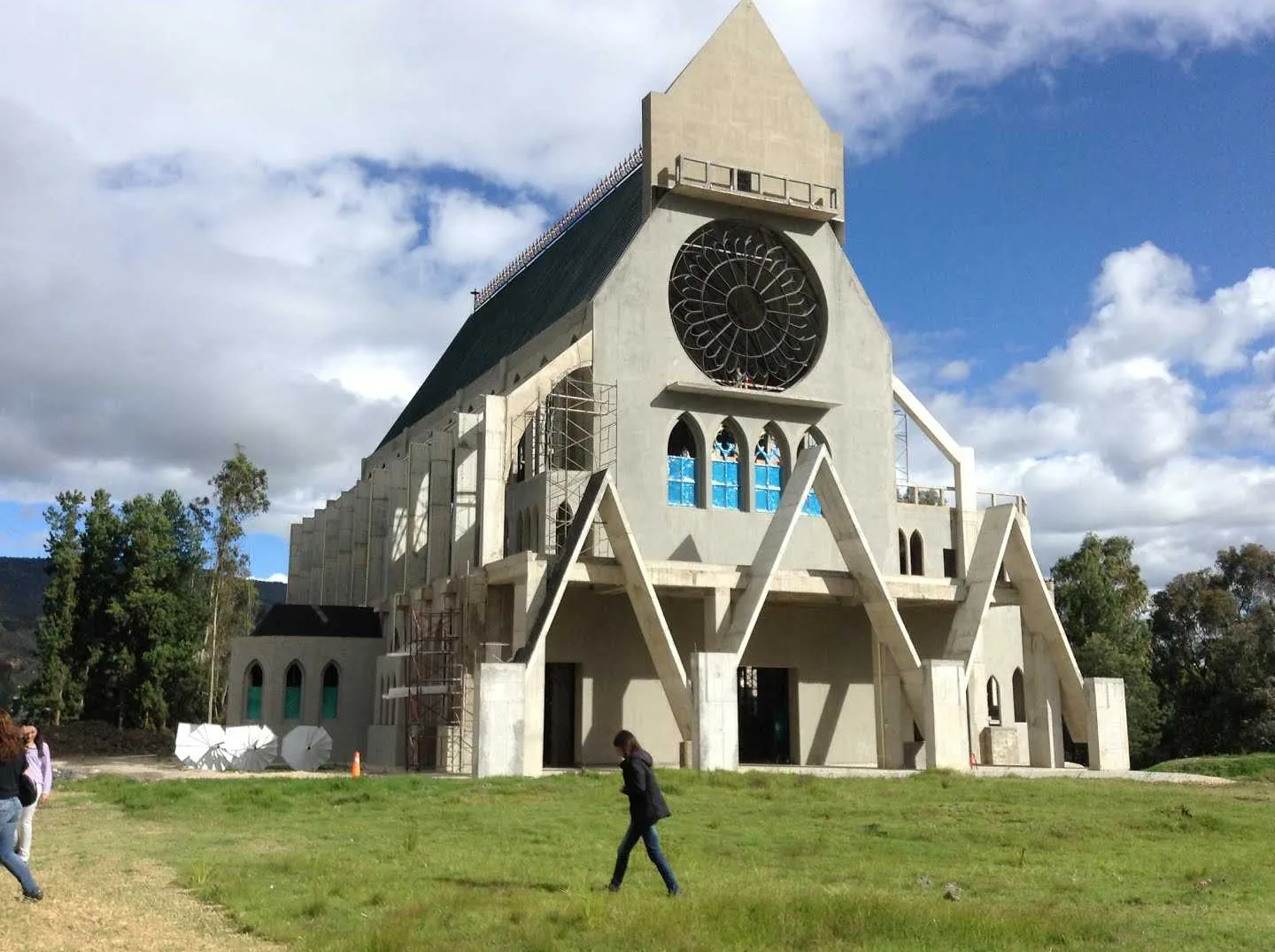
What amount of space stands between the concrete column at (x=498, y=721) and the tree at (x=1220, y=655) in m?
43.2

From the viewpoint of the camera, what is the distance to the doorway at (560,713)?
36312mm

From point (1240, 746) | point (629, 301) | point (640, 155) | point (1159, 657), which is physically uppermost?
point (640, 155)

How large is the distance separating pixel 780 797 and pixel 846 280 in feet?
71.6

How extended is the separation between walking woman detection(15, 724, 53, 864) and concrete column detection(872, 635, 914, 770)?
929 inches

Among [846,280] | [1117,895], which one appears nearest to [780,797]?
[1117,895]

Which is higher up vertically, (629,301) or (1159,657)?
(629,301)

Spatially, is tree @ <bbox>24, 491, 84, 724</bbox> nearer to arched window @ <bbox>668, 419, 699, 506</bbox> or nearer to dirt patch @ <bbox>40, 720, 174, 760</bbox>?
dirt patch @ <bbox>40, 720, 174, 760</bbox>

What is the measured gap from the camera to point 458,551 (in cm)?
3534

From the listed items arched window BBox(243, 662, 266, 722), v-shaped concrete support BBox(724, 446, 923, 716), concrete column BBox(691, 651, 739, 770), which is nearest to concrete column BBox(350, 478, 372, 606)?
arched window BBox(243, 662, 266, 722)

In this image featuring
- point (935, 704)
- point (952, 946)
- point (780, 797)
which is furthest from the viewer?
point (935, 704)

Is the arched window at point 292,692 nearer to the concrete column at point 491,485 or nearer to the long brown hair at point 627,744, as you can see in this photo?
the concrete column at point 491,485

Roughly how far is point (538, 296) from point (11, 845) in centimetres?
3756

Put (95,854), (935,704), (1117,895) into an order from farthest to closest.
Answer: (935,704) → (95,854) → (1117,895)

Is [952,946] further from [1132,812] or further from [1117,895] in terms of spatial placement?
[1132,812]
